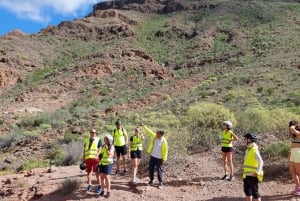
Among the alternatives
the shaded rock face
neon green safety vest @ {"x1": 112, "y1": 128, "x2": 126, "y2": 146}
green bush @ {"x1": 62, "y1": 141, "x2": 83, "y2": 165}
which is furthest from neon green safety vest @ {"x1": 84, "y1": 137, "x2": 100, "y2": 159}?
the shaded rock face

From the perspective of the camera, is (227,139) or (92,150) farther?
(227,139)

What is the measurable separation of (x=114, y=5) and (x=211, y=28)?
30.9 m

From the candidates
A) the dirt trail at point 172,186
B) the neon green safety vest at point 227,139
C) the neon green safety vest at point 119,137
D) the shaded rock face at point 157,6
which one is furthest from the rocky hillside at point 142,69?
the neon green safety vest at point 227,139

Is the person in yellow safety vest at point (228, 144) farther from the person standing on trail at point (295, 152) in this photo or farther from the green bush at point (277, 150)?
the person standing on trail at point (295, 152)

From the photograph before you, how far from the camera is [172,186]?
1120 centimetres

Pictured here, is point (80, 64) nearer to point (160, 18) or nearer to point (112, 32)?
point (112, 32)

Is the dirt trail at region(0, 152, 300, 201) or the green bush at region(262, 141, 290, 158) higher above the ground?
the green bush at region(262, 141, 290, 158)

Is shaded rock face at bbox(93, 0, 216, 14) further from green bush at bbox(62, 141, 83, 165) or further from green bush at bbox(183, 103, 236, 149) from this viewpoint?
green bush at bbox(62, 141, 83, 165)

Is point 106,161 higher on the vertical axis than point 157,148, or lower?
lower

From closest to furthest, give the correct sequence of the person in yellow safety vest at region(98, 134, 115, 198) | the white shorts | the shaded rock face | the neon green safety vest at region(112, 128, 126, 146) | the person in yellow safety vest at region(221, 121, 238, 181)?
the white shorts
the person in yellow safety vest at region(98, 134, 115, 198)
the person in yellow safety vest at region(221, 121, 238, 181)
the neon green safety vest at region(112, 128, 126, 146)
the shaded rock face

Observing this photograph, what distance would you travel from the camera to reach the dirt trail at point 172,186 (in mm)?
10273

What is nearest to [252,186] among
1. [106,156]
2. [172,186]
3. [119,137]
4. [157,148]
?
[157,148]

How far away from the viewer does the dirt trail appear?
10.3m

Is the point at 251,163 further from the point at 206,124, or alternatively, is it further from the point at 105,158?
the point at 206,124
